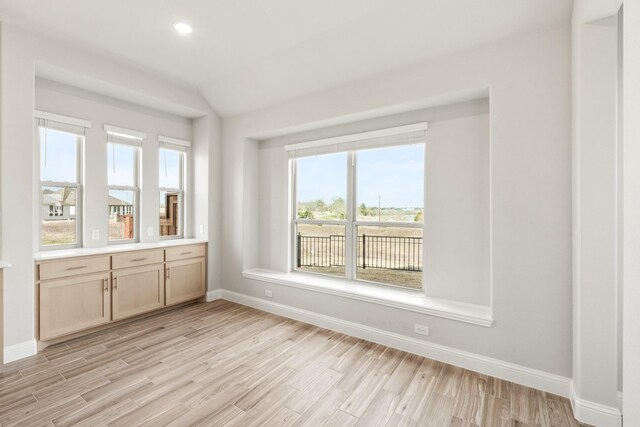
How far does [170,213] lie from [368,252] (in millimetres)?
2934

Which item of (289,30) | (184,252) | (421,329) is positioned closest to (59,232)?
(184,252)

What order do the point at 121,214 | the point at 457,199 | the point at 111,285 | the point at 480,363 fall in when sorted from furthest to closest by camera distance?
the point at 121,214 → the point at 111,285 → the point at 457,199 → the point at 480,363

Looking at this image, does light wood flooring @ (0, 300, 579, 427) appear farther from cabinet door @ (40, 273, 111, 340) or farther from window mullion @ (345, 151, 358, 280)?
window mullion @ (345, 151, 358, 280)

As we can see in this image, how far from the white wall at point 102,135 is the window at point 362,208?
1890mm

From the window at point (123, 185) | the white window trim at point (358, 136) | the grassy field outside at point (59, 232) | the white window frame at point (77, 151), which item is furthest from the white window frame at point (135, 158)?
the white window trim at point (358, 136)

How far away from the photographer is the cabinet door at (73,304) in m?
2.93

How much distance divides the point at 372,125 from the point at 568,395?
2.92 meters

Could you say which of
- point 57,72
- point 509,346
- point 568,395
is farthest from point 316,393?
point 57,72

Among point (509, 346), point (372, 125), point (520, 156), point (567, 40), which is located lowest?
point (509, 346)

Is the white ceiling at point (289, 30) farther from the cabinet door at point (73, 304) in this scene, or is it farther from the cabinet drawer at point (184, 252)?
the cabinet door at point (73, 304)

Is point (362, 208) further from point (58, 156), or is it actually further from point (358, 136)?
point (58, 156)

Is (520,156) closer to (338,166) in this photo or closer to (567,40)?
(567,40)

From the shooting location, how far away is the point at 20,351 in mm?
2732

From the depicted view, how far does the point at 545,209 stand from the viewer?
7.67 feet
